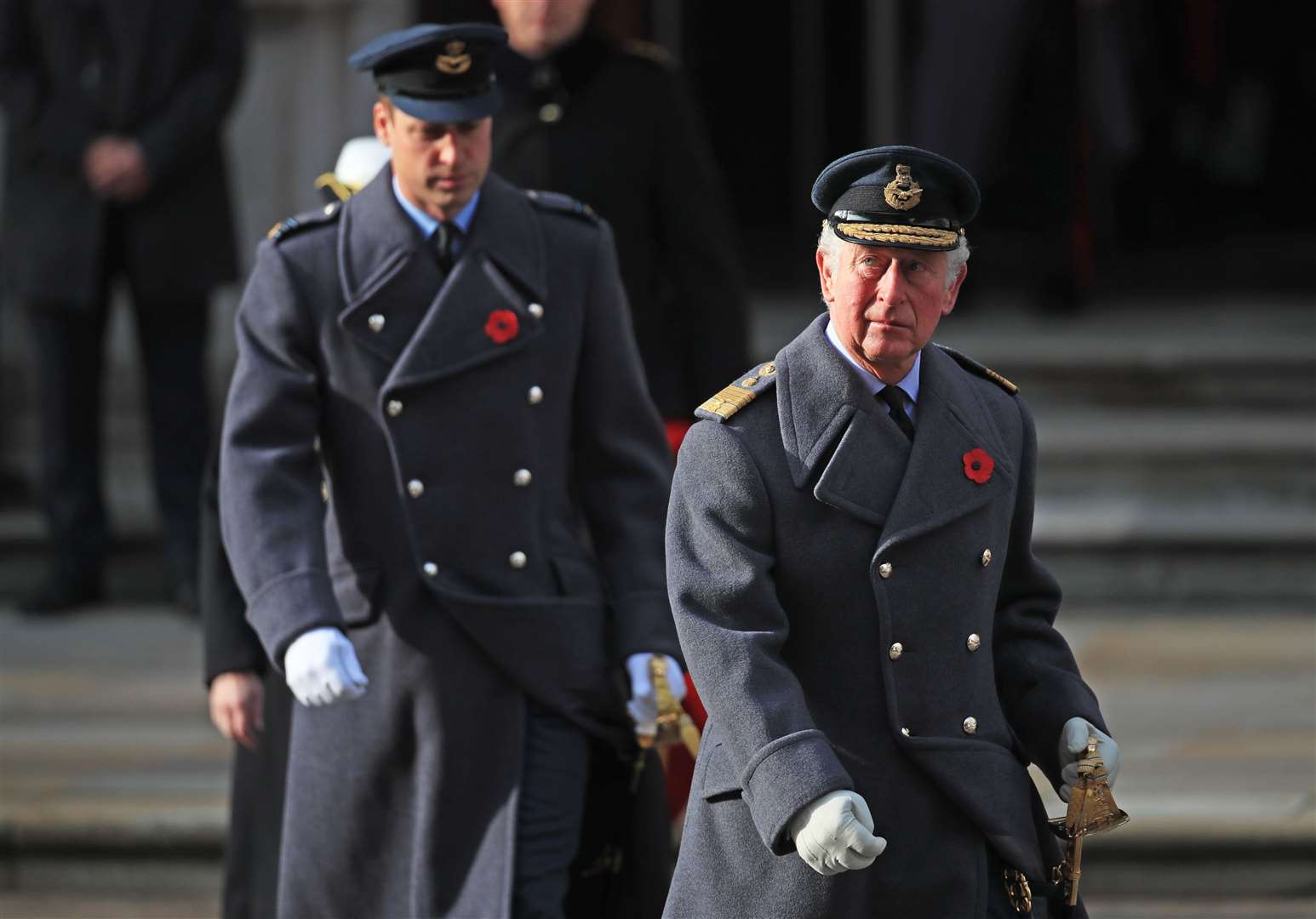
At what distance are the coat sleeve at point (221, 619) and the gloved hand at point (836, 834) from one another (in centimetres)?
141

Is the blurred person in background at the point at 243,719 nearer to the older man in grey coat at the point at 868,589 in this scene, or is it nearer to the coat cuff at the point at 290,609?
the coat cuff at the point at 290,609

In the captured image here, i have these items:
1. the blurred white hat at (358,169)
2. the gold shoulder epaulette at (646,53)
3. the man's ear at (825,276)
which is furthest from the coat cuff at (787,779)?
the gold shoulder epaulette at (646,53)

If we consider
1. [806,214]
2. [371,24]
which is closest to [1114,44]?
[806,214]

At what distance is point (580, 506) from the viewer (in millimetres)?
4219

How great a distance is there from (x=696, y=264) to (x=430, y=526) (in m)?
1.38

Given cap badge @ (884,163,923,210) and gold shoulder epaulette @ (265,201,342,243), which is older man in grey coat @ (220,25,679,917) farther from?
cap badge @ (884,163,923,210)

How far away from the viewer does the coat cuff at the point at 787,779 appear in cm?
294

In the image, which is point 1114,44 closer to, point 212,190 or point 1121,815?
point 212,190

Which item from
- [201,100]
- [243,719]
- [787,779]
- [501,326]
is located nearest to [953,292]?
[787,779]

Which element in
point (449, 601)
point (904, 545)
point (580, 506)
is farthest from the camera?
point (580, 506)

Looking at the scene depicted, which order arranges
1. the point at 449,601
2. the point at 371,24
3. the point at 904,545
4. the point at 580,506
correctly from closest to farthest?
the point at 904,545, the point at 449,601, the point at 580,506, the point at 371,24

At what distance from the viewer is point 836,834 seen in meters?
2.90

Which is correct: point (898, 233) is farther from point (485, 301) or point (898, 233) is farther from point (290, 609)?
point (290, 609)

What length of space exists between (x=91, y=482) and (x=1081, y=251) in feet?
11.8
